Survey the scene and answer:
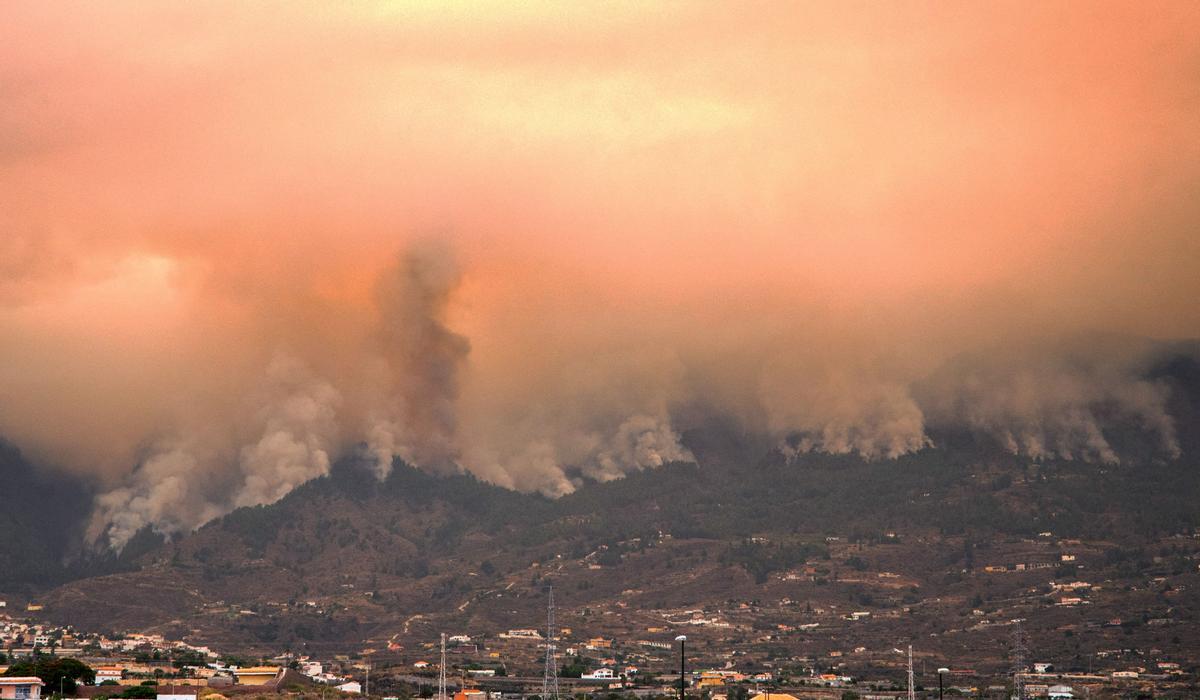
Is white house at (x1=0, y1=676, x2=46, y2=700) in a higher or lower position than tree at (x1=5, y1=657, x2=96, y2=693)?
lower

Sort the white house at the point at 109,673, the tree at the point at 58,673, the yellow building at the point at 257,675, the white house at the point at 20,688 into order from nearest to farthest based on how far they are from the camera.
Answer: the white house at the point at 20,688
the tree at the point at 58,673
the white house at the point at 109,673
the yellow building at the point at 257,675

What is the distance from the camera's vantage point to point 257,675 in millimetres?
171750

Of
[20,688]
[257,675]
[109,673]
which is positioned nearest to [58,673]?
[20,688]

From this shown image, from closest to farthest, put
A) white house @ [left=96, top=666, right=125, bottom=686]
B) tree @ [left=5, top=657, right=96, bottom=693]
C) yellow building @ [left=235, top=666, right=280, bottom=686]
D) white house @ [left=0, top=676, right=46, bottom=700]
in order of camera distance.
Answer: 1. white house @ [left=0, top=676, right=46, bottom=700]
2. tree @ [left=5, top=657, right=96, bottom=693]
3. white house @ [left=96, top=666, right=125, bottom=686]
4. yellow building @ [left=235, top=666, right=280, bottom=686]

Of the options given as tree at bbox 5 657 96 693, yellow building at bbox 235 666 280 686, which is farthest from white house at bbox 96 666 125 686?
yellow building at bbox 235 666 280 686

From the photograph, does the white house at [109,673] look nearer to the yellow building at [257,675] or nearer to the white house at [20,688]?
the yellow building at [257,675]

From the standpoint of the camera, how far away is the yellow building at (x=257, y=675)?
168 m

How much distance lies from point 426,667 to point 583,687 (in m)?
19.8

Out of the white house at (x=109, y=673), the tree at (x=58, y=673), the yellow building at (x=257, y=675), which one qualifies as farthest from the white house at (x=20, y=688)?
the yellow building at (x=257, y=675)

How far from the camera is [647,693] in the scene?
183 m

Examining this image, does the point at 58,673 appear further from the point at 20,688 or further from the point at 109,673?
the point at 109,673

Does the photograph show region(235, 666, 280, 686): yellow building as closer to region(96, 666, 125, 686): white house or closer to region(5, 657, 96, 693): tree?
region(96, 666, 125, 686): white house

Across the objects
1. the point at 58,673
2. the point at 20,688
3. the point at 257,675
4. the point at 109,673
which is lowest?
the point at 20,688

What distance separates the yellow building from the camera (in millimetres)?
167750
